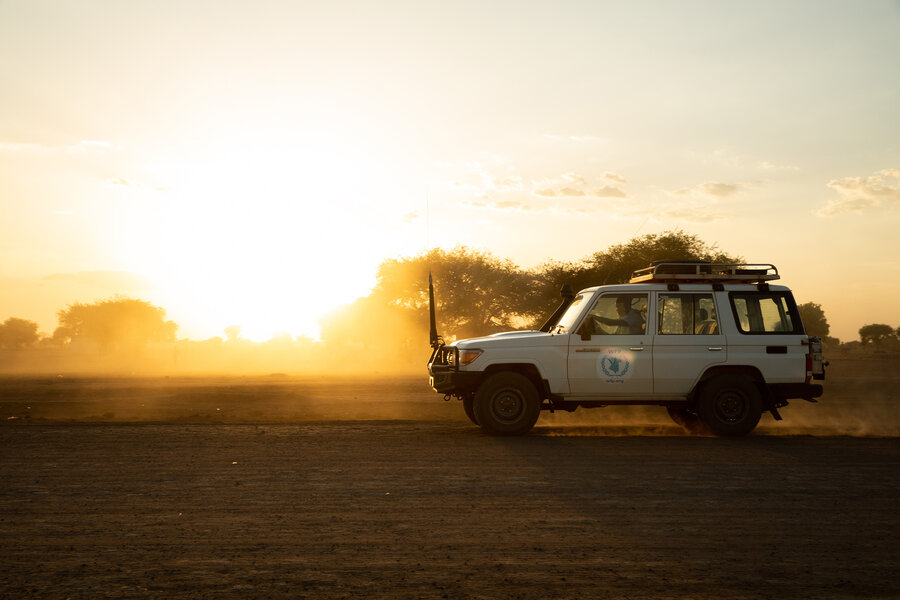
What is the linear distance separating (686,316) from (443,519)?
23.7 feet

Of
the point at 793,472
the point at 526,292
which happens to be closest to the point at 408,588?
the point at 793,472

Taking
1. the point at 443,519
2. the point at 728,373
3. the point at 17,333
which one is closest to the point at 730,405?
the point at 728,373

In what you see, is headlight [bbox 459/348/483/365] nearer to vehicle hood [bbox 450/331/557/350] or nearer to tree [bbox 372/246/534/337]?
vehicle hood [bbox 450/331/557/350]

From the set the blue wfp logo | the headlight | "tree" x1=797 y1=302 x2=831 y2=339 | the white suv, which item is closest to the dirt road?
the white suv

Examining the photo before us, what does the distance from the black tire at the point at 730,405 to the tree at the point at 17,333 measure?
140988 mm

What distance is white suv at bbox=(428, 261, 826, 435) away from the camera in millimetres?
12469

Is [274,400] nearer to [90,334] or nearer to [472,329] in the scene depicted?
[472,329]

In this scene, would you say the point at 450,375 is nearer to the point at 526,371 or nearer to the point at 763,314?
the point at 526,371

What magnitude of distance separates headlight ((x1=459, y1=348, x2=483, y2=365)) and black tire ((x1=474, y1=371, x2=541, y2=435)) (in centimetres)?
44

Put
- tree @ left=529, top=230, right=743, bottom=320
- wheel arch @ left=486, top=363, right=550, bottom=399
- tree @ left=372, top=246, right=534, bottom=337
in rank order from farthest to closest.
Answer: tree @ left=372, top=246, right=534, bottom=337 → tree @ left=529, top=230, right=743, bottom=320 → wheel arch @ left=486, top=363, right=550, bottom=399

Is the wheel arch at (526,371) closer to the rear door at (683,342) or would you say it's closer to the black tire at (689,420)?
the rear door at (683,342)

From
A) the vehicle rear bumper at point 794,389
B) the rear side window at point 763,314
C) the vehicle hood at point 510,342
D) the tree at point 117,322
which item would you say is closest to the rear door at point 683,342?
the rear side window at point 763,314

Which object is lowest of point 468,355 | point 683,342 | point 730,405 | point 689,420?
point 689,420

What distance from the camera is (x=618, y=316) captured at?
12.7 m
